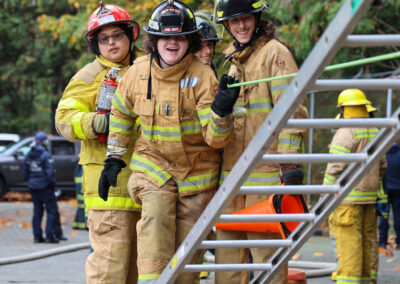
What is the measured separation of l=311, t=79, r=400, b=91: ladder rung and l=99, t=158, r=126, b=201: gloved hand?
199 cm

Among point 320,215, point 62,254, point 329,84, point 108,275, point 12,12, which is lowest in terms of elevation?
point 62,254

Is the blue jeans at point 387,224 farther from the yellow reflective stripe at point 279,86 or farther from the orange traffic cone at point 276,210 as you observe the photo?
the yellow reflective stripe at point 279,86

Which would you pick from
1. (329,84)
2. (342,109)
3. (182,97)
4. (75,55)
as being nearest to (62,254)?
(342,109)

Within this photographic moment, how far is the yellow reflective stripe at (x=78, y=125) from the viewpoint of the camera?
512cm

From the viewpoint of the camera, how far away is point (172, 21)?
4426mm

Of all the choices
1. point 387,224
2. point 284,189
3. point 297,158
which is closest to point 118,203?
point 284,189

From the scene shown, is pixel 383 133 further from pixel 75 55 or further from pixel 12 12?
pixel 12 12

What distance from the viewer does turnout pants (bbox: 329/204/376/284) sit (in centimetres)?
675

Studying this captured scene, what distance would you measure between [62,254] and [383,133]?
264 inches

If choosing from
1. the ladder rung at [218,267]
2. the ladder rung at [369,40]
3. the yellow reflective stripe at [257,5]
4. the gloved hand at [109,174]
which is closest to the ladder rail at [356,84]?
the ladder rung at [369,40]

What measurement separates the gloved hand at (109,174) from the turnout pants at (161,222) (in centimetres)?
12

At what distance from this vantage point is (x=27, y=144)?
20.1 m

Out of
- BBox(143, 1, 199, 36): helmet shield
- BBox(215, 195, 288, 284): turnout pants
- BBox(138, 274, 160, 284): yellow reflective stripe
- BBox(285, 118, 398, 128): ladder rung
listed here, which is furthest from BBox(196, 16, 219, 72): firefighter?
BBox(285, 118, 398, 128): ladder rung

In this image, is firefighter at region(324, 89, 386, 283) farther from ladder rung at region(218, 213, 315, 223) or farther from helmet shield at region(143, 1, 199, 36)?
ladder rung at region(218, 213, 315, 223)
